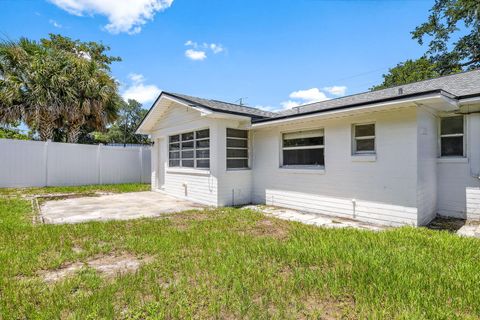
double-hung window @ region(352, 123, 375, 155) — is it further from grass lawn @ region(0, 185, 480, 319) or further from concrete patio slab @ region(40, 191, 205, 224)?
concrete patio slab @ region(40, 191, 205, 224)

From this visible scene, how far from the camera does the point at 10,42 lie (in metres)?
13.4

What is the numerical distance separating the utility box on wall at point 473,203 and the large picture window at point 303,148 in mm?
3441

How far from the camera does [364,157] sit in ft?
20.9

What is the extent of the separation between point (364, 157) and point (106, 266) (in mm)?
5921

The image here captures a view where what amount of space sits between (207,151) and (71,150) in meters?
8.86

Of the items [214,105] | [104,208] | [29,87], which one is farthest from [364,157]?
[29,87]

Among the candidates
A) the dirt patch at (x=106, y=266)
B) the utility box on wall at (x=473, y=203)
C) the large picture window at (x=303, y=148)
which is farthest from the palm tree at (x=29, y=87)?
the utility box on wall at (x=473, y=203)

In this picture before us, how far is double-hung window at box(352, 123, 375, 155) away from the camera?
6.43 metres

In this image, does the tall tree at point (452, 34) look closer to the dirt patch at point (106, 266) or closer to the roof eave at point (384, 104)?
the roof eave at point (384, 104)

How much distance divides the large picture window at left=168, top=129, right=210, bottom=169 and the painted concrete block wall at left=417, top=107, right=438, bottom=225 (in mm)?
6143

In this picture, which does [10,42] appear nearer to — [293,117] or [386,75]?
[293,117]

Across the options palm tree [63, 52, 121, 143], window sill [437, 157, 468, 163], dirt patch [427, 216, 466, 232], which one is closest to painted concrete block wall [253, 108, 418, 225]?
dirt patch [427, 216, 466, 232]

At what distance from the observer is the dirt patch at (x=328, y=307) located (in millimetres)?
2408

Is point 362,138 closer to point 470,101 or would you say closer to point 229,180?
point 470,101
